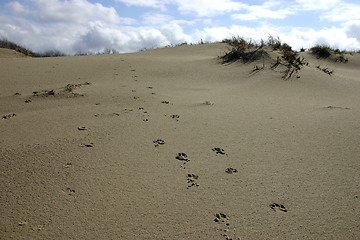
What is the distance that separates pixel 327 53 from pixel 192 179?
5593 mm

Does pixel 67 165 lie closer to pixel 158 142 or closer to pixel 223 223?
pixel 158 142

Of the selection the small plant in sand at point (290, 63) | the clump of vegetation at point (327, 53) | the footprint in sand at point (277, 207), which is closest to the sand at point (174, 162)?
the footprint in sand at point (277, 207)

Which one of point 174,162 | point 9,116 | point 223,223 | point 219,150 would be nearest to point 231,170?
point 219,150

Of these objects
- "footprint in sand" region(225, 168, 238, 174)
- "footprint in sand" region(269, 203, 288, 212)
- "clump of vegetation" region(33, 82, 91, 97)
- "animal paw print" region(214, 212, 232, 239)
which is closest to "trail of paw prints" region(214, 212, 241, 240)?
"animal paw print" region(214, 212, 232, 239)

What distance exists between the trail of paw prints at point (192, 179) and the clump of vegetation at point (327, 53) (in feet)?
17.8

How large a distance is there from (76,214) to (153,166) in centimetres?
65

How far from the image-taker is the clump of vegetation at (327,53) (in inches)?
264

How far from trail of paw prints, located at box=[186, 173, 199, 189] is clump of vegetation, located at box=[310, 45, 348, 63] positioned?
17.8 feet

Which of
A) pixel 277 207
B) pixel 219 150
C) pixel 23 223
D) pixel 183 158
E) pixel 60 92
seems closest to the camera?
pixel 23 223

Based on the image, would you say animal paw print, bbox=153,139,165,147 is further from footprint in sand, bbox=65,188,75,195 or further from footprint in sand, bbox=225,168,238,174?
footprint in sand, bbox=65,188,75,195

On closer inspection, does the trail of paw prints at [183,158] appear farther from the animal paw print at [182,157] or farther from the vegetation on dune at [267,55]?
the vegetation on dune at [267,55]

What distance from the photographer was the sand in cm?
179

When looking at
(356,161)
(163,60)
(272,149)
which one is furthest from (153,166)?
(163,60)

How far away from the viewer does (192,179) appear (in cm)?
218
